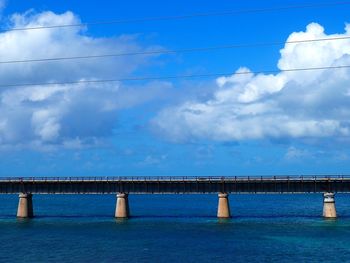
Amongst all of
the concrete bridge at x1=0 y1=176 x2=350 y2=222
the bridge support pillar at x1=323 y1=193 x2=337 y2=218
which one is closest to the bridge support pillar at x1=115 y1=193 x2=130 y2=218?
the concrete bridge at x1=0 y1=176 x2=350 y2=222

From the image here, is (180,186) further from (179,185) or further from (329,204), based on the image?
(329,204)

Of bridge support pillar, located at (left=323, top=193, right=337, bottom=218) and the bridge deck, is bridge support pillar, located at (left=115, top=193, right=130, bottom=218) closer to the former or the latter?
the bridge deck

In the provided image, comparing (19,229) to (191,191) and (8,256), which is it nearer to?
(8,256)

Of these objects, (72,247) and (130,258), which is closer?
(130,258)

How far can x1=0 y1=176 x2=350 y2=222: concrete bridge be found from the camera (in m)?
90.7

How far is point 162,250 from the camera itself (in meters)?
59.0

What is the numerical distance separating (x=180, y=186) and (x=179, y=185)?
0.26 metres

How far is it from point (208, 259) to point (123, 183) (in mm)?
42566

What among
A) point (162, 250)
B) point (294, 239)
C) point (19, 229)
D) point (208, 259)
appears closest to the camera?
point (208, 259)

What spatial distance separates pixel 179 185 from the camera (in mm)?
93062

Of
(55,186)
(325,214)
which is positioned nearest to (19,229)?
(55,186)

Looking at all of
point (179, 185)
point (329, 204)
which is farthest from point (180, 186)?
point (329, 204)

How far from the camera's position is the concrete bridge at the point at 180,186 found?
298ft

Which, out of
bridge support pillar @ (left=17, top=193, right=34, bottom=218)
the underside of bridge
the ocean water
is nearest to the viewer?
the ocean water
